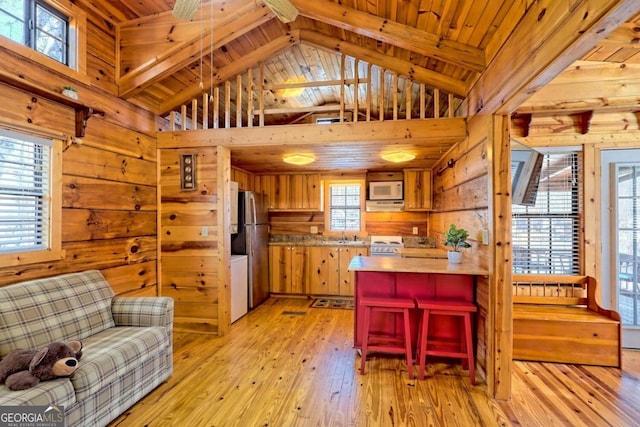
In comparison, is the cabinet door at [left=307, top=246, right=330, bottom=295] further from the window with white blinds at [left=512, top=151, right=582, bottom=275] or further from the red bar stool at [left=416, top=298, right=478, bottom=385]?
the window with white blinds at [left=512, top=151, right=582, bottom=275]

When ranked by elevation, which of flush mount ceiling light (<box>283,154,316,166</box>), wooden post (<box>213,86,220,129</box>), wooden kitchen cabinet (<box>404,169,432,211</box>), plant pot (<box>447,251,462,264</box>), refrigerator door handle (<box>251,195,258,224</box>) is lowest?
plant pot (<box>447,251,462,264</box>)

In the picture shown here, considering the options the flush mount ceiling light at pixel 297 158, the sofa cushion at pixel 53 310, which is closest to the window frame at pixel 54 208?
the sofa cushion at pixel 53 310

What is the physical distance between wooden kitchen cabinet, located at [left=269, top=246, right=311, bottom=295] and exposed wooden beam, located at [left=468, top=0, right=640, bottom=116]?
367 cm

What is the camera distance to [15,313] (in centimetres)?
194

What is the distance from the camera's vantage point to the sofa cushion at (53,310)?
1921 mm

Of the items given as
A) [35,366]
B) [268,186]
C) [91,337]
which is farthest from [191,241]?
[268,186]

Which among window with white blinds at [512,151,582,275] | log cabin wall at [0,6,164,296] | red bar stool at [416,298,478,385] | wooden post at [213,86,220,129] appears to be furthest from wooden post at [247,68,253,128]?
window with white blinds at [512,151,582,275]

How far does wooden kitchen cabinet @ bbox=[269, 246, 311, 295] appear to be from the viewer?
5.26 metres

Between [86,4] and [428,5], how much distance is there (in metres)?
2.95

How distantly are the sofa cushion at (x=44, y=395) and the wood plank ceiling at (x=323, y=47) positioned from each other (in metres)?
2.32

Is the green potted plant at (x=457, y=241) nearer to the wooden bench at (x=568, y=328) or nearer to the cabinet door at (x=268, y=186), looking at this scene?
the wooden bench at (x=568, y=328)

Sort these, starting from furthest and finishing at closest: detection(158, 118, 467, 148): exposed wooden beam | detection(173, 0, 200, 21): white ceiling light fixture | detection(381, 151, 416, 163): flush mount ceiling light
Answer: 1. detection(381, 151, 416, 163): flush mount ceiling light
2. detection(158, 118, 467, 148): exposed wooden beam
3. detection(173, 0, 200, 21): white ceiling light fixture

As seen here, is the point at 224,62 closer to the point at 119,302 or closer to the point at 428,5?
the point at 428,5

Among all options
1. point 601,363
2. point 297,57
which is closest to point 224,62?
point 297,57
